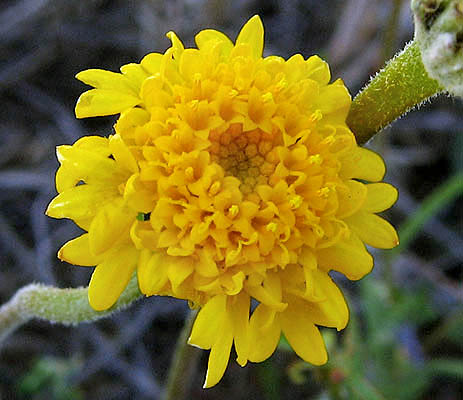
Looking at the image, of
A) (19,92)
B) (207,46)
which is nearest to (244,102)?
(207,46)

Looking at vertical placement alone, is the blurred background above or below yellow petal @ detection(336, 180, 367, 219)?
below

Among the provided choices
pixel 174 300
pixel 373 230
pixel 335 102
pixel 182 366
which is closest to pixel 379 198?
pixel 373 230

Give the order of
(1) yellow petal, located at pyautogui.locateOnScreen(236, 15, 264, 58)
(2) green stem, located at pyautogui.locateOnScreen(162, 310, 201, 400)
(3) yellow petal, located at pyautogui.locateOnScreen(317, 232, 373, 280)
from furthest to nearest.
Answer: (2) green stem, located at pyautogui.locateOnScreen(162, 310, 201, 400) → (1) yellow petal, located at pyautogui.locateOnScreen(236, 15, 264, 58) → (3) yellow petal, located at pyautogui.locateOnScreen(317, 232, 373, 280)

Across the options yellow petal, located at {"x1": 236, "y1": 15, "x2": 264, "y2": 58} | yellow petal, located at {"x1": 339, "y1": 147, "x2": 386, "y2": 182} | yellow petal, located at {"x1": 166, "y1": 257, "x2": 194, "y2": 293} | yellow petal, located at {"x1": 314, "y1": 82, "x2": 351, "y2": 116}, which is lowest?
yellow petal, located at {"x1": 166, "y1": 257, "x2": 194, "y2": 293}

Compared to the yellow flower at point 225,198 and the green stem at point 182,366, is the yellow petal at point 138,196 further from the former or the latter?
the green stem at point 182,366

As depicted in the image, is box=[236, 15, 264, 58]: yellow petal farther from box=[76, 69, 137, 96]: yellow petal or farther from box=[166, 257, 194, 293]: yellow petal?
box=[166, 257, 194, 293]: yellow petal

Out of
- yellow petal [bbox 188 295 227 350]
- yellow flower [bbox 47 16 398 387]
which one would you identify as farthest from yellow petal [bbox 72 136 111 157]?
yellow petal [bbox 188 295 227 350]

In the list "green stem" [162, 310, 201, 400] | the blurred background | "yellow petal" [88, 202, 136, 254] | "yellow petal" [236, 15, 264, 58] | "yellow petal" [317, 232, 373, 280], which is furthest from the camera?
the blurred background

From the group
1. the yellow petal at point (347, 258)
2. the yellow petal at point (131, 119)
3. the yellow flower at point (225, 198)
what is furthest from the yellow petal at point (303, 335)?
the yellow petal at point (131, 119)
